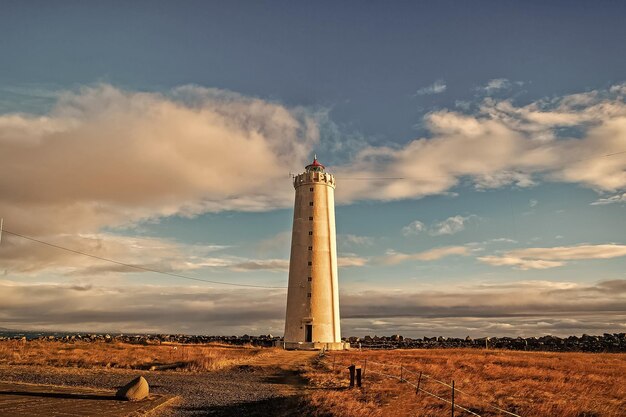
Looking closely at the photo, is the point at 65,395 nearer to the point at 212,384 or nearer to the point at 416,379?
the point at 212,384

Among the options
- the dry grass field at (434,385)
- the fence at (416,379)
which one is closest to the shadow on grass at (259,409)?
the dry grass field at (434,385)

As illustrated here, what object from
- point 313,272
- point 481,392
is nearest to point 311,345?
point 313,272

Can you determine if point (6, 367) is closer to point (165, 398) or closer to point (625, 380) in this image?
point (165, 398)

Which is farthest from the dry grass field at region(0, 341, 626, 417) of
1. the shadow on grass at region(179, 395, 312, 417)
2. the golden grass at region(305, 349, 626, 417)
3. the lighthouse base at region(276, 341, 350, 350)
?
the lighthouse base at region(276, 341, 350, 350)

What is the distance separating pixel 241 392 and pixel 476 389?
10.2m

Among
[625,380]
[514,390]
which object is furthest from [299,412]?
[625,380]

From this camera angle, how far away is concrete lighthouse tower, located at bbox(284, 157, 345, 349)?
54.3 meters

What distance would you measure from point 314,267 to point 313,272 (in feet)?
1.81

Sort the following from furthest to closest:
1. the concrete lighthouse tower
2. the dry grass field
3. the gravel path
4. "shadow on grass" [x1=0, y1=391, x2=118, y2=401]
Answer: the concrete lighthouse tower, "shadow on grass" [x1=0, y1=391, x2=118, y2=401], the dry grass field, the gravel path

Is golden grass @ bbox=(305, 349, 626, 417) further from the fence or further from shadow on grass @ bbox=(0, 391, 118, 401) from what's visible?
shadow on grass @ bbox=(0, 391, 118, 401)

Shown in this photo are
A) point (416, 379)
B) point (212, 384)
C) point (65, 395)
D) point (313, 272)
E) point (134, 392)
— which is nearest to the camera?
point (134, 392)

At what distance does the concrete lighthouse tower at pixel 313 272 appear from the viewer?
178 feet

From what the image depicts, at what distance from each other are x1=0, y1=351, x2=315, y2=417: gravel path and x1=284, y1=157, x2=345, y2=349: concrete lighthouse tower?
71.1 ft

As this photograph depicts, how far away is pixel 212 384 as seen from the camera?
936 inches
